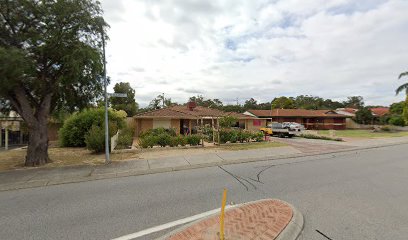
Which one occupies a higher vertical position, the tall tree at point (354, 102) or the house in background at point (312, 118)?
the tall tree at point (354, 102)

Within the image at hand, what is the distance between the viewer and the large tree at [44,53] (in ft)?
28.7

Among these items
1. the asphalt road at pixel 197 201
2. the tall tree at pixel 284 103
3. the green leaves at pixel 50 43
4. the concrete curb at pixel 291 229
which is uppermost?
the tall tree at pixel 284 103

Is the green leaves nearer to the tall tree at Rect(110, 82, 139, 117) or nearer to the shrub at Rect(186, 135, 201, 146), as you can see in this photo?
the shrub at Rect(186, 135, 201, 146)

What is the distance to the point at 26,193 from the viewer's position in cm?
657

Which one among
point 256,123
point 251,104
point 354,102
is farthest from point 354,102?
point 256,123

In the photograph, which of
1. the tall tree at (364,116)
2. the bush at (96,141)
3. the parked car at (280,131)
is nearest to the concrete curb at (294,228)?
the bush at (96,141)

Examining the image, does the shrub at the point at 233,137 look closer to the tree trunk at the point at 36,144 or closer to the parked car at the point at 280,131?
the tree trunk at the point at 36,144

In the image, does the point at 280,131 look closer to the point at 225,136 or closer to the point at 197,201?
the point at 225,136

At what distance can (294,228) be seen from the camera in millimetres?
3953

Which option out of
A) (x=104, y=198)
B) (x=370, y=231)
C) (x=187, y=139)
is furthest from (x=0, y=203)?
(x=187, y=139)

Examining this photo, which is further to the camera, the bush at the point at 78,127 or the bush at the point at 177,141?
the bush at the point at 78,127

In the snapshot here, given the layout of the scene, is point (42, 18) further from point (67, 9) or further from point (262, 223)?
point (262, 223)

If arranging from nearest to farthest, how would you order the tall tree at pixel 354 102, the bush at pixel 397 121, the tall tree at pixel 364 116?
the bush at pixel 397 121
the tall tree at pixel 364 116
the tall tree at pixel 354 102

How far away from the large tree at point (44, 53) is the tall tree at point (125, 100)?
27976 millimetres
